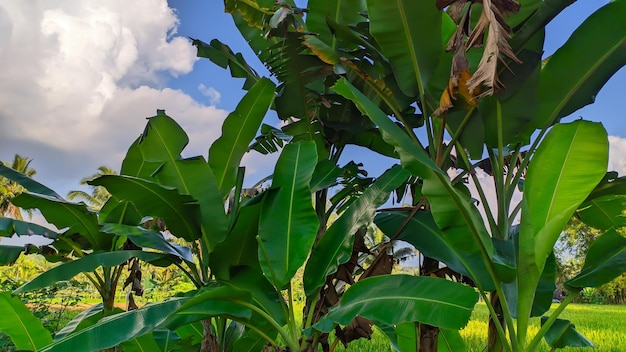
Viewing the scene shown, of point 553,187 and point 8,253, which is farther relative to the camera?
point 8,253

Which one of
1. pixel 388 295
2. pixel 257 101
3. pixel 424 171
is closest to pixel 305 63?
pixel 257 101

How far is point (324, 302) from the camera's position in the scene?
1436 mm

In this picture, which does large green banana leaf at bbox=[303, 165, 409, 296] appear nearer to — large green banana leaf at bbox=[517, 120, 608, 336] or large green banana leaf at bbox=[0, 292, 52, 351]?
large green banana leaf at bbox=[517, 120, 608, 336]

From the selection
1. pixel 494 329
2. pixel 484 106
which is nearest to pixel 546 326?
pixel 494 329

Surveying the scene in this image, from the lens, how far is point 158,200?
136cm

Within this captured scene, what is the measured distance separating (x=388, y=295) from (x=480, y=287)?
0.28 meters

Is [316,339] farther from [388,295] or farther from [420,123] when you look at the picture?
[420,123]

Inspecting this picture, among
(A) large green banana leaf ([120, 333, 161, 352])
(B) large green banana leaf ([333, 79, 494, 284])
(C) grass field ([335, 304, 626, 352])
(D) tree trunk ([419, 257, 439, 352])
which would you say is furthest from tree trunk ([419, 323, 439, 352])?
(C) grass field ([335, 304, 626, 352])

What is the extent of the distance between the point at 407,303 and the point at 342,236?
348 mm

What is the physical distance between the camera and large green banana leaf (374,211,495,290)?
45.2 inches

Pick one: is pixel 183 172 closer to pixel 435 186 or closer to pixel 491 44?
pixel 435 186

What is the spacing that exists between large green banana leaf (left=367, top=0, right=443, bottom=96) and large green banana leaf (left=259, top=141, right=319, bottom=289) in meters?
0.39

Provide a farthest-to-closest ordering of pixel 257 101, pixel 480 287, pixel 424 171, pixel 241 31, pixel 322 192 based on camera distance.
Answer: pixel 241 31
pixel 322 192
pixel 257 101
pixel 480 287
pixel 424 171

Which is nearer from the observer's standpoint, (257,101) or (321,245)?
(321,245)
